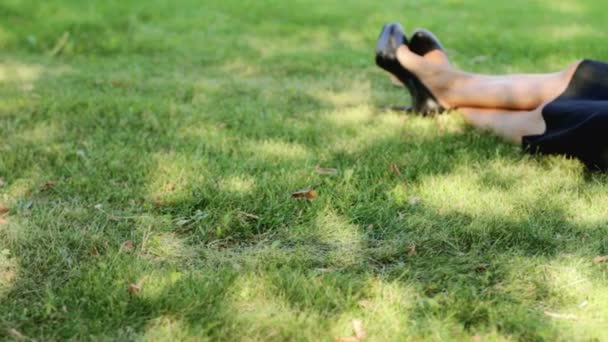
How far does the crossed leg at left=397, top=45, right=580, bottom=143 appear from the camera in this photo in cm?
275

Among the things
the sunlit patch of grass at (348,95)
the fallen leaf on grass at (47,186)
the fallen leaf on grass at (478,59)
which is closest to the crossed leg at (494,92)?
the sunlit patch of grass at (348,95)

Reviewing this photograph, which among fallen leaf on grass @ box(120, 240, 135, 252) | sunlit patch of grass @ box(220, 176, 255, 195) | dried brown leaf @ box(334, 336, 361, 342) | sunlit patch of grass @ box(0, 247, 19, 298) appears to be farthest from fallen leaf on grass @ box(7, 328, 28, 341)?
sunlit patch of grass @ box(220, 176, 255, 195)

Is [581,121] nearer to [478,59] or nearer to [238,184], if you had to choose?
[238,184]

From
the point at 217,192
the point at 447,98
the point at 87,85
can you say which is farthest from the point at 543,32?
the point at 217,192

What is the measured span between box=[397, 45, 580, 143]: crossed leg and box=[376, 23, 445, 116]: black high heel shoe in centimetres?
3

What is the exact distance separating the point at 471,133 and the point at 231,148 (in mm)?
1047

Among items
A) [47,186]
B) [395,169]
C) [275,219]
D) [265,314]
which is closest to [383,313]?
[265,314]

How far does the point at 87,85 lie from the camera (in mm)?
3998

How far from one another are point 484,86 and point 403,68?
412 mm

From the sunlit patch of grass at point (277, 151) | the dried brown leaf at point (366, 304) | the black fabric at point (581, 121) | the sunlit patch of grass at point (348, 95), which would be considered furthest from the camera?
the sunlit patch of grass at point (348, 95)

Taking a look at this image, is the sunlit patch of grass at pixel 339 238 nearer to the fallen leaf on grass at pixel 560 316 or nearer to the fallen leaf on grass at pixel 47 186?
the fallen leaf on grass at pixel 560 316

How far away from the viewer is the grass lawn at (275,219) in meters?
1.61

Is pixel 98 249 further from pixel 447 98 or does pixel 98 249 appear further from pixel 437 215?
pixel 447 98

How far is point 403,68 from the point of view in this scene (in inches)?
127
